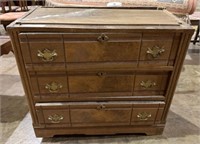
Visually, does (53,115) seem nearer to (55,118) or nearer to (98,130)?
(55,118)

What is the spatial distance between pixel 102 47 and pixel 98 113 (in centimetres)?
49

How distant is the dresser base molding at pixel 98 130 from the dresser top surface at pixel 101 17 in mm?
765

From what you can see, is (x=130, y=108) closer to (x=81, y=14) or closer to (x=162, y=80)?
(x=162, y=80)

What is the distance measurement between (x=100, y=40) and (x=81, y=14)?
0.93 feet

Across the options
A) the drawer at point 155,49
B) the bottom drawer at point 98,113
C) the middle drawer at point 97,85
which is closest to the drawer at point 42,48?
the middle drawer at point 97,85

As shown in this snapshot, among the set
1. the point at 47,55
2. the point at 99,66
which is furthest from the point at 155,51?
the point at 47,55

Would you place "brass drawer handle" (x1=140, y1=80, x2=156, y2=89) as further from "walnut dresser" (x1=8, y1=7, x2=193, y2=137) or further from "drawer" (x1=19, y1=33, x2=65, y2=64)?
"drawer" (x1=19, y1=33, x2=65, y2=64)

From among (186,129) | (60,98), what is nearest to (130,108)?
(60,98)

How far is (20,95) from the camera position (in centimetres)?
192

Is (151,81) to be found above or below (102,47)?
below

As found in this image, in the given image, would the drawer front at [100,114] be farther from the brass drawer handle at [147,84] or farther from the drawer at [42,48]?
the drawer at [42,48]

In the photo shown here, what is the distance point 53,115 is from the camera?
1.29m

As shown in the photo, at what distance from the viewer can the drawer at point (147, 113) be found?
1.26 m

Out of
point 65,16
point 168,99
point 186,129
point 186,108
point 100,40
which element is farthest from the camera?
point 186,108
